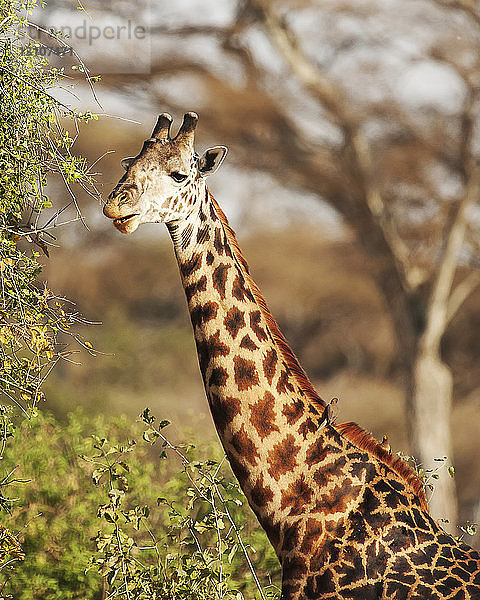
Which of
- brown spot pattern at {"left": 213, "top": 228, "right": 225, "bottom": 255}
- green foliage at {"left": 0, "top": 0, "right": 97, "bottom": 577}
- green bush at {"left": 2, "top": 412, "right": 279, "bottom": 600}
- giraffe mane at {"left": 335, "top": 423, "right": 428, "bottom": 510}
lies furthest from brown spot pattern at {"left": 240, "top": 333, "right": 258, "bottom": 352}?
green foliage at {"left": 0, "top": 0, "right": 97, "bottom": 577}

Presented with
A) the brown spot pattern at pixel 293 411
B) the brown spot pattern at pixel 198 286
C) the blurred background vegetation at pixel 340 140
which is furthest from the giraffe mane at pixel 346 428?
the blurred background vegetation at pixel 340 140

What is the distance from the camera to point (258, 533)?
551 centimetres

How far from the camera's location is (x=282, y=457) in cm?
356

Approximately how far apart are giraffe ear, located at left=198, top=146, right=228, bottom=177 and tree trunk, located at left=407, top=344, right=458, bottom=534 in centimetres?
828

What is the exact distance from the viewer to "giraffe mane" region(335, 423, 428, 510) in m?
3.66

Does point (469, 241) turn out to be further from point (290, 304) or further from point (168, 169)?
point (168, 169)

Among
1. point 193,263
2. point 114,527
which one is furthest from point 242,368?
point 114,527

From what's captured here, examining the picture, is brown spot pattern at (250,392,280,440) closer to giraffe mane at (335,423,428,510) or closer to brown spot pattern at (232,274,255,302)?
giraffe mane at (335,423,428,510)

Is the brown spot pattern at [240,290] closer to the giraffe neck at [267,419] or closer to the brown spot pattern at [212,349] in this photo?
the giraffe neck at [267,419]

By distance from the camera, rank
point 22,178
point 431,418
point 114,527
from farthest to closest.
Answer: point 431,418 → point 114,527 → point 22,178

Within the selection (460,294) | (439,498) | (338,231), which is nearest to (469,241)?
(460,294)

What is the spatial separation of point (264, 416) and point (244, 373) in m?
0.19

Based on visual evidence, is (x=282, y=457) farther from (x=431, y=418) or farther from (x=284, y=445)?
(x=431, y=418)

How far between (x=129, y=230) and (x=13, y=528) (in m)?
2.77
